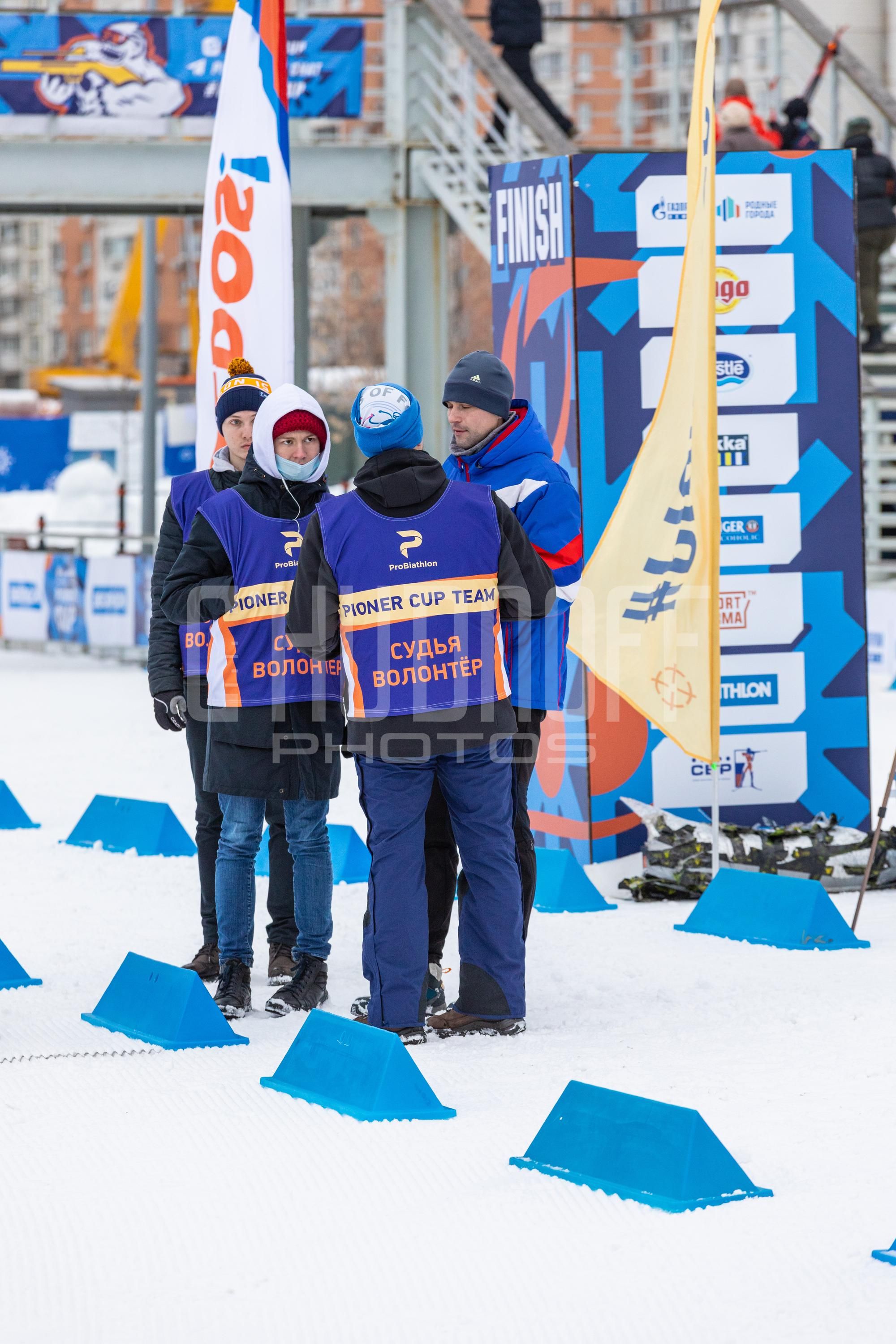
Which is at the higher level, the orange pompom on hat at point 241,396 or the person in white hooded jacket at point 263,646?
the orange pompom on hat at point 241,396

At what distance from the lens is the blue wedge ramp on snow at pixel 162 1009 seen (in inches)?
179

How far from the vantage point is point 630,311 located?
6.94 metres

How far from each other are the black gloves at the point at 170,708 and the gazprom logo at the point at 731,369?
289cm

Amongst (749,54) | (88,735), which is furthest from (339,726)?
(749,54)

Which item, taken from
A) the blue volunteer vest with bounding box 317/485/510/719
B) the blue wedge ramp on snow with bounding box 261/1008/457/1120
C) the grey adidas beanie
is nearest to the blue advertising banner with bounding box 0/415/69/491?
the grey adidas beanie

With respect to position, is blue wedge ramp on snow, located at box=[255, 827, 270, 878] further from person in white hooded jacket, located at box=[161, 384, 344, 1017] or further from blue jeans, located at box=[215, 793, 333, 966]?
person in white hooded jacket, located at box=[161, 384, 344, 1017]

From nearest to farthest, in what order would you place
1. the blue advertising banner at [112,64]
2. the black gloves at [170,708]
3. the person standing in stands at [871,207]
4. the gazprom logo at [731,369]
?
the black gloves at [170,708], the gazprom logo at [731,369], the blue advertising banner at [112,64], the person standing in stands at [871,207]

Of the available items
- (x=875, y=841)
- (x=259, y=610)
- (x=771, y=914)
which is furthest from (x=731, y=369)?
(x=259, y=610)

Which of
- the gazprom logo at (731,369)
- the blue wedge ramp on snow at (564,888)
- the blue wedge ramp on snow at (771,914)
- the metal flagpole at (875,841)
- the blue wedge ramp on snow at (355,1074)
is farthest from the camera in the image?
the gazprom logo at (731,369)

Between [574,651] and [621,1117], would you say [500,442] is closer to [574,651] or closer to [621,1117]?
[574,651]

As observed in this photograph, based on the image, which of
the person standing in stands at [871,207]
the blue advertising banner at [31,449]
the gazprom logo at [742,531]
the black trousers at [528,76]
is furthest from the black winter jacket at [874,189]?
the blue advertising banner at [31,449]

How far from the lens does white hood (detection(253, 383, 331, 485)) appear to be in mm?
4789

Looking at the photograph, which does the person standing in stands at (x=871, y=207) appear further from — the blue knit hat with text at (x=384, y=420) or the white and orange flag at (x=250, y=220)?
the blue knit hat with text at (x=384, y=420)

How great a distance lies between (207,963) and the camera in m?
5.28
